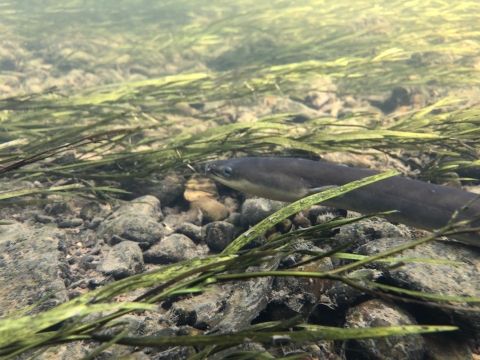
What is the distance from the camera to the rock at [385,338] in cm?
152

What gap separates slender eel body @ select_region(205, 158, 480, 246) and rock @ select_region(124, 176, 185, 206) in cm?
65

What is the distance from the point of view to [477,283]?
182 centimetres

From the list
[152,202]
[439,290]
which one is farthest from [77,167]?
[439,290]

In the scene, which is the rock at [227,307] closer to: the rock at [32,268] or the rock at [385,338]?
the rock at [385,338]

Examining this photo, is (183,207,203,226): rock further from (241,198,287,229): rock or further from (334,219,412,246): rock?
(334,219,412,246): rock

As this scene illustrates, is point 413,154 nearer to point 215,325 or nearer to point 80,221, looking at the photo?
point 215,325

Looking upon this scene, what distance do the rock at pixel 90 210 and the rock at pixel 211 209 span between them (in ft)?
3.38

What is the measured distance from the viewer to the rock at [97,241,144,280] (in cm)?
245

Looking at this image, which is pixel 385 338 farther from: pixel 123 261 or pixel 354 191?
pixel 123 261

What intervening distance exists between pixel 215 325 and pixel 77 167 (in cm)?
250

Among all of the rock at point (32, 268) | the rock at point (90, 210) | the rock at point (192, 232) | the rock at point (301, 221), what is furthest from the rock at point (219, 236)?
the rock at point (90, 210)

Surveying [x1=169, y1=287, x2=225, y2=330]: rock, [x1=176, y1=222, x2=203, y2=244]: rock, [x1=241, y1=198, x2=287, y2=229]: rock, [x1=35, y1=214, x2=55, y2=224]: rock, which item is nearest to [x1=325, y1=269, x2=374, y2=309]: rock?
[x1=169, y1=287, x2=225, y2=330]: rock

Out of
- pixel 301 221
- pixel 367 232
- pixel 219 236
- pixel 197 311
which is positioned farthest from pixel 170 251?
pixel 367 232

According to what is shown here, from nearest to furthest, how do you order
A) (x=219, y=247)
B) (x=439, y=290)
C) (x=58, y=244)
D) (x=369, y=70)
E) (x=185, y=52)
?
(x=439, y=290)
(x=58, y=244)
(x=219, y=247)
(x=369, y=70)
(x=185, y=52)
